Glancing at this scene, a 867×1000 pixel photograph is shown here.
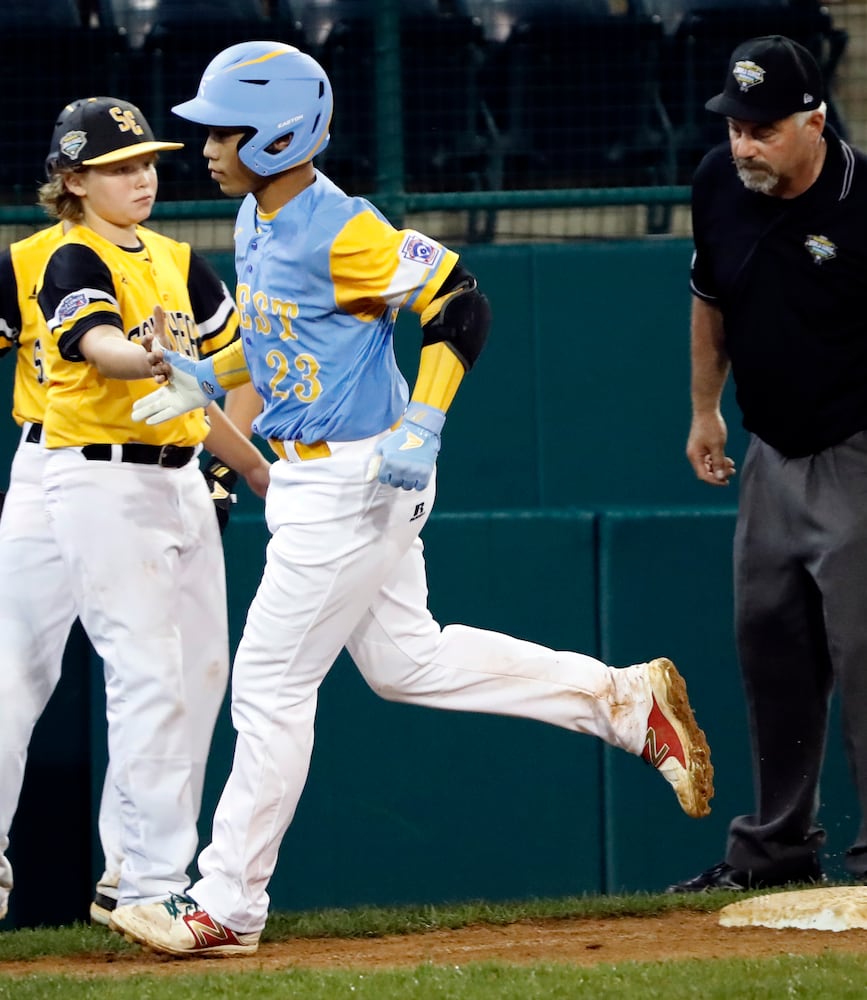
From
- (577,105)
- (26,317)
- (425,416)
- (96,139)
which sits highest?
(577,105)

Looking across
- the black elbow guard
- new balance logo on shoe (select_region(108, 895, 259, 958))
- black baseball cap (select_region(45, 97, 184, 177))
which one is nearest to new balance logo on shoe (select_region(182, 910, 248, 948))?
new balance logo on shoe (select_region(108, 895, 259, 958))

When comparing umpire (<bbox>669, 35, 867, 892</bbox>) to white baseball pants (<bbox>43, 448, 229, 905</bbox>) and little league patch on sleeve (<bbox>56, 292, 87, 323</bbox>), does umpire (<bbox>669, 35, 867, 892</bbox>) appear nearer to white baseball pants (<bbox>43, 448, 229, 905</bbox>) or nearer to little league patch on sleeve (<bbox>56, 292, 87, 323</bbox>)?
white baseball pants (<bbox>43, 448, 229, 905</bbox>)

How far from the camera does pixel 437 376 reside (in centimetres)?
382

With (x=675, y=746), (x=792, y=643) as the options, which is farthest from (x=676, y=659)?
(x=675, y=746)

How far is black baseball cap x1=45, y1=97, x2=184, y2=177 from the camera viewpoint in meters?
4.37

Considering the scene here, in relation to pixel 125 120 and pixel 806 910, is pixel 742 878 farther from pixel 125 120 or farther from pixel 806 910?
pixel 125 120

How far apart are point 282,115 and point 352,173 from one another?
267 cm

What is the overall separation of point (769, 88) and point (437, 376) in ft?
3.88

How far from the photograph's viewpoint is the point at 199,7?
6.61 m

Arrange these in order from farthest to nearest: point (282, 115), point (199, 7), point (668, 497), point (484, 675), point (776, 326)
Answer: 1. point (199, 7)
2. point (668, 497)
3. point (776, 326)
4. point (484, 675)
5. point (282, 115)

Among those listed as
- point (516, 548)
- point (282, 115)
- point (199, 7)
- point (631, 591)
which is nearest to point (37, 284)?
point (282, 115)

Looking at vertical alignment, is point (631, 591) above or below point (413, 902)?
above

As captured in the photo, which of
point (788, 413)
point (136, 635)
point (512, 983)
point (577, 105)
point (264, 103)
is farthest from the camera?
point (577, 105)

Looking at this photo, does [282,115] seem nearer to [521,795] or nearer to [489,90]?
[521,795]
